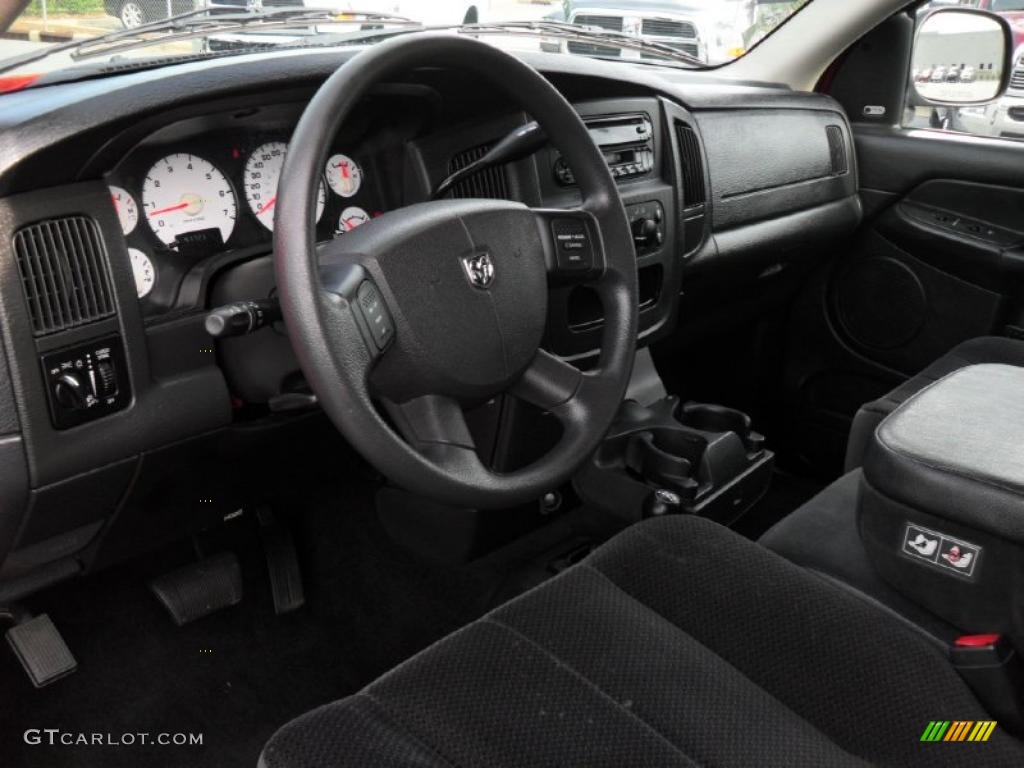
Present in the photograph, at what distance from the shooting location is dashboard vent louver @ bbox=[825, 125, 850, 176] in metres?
2.49

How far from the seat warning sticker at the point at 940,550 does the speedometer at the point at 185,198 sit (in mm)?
993

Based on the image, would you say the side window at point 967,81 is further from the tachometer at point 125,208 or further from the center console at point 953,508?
the tachometer at point 125,208

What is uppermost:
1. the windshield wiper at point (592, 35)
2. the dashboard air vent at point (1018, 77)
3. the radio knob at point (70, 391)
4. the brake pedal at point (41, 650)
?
the windshield wiper at point (592, 35)

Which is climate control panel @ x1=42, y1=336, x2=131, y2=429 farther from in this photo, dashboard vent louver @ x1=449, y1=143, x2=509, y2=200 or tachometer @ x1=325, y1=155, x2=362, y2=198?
dashboard vent louver @ x1=449, y1=143, x2=509, y2=200

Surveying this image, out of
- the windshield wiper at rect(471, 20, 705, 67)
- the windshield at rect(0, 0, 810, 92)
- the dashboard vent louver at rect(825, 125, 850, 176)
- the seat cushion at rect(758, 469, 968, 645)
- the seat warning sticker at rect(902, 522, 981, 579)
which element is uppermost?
the windshield at rect(0, 0, 810, 92)

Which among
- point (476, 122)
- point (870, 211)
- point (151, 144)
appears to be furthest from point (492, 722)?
point (870, 211)

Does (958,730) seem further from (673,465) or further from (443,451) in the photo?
(673,465)

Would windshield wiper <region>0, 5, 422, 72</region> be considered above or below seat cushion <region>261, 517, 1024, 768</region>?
above

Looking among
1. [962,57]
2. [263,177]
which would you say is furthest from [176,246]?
[962,57]

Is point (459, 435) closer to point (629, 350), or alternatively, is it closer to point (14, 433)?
point (629, 350)

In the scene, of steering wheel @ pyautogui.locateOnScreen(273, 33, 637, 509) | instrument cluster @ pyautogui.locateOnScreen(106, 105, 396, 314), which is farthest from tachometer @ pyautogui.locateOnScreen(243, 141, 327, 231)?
steering wheel @ pyautogui.locateOnScreen(273, 33, 637, 509)

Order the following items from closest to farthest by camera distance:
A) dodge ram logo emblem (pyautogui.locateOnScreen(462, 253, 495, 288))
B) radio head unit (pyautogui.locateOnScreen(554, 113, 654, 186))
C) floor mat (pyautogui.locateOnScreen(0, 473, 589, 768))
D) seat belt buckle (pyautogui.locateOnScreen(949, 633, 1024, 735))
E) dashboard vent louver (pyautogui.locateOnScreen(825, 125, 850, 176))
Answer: seat belt buckle (pyautogui.locateOnScreen(949, 633, 1024, 735)) → dodge ram logo emblem (pyautogui.locateOnScreen(462, 253, 495, 288)) → floor mat (pyautogui.locateOnScreen(0, 473, 589, 768)) → radio head unit (pyautogui.locateOnScreen(554, 113, 654, 186)) → dashboard vent louver (pyautogui.locateOnScreen(825, 125, 850, 176))

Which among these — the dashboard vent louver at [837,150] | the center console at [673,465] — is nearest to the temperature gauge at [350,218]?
the center console at [673,465]

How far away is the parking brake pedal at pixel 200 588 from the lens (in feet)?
5.83
